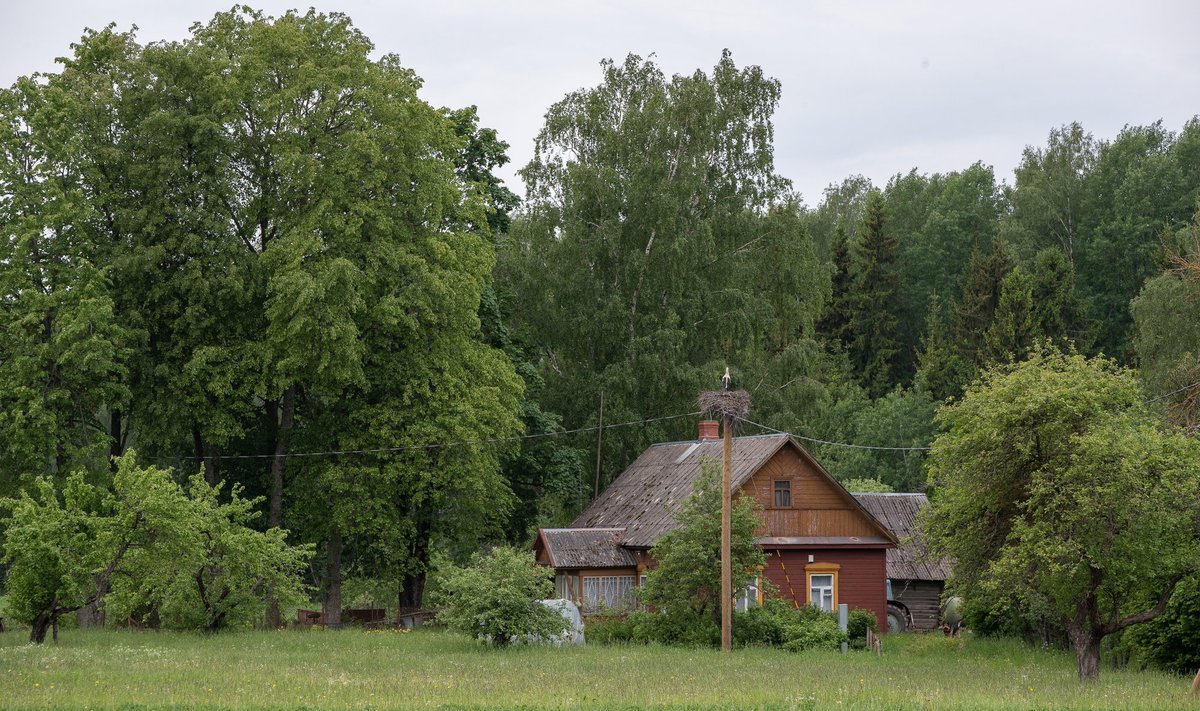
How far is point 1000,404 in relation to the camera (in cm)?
2564

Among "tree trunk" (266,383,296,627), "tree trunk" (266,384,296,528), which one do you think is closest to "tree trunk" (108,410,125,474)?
"tree trunk" (266,383,296,627)

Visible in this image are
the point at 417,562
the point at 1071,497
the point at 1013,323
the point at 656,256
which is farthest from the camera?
the point at 1013,323

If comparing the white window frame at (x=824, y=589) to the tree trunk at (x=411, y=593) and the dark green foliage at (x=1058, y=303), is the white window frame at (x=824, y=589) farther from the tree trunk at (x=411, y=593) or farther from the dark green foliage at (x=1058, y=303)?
the dark green foliage at (x=1058, y=303)

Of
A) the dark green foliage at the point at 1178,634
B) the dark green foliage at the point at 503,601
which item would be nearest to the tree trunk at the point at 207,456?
the dark green foliage at the point at 503,601

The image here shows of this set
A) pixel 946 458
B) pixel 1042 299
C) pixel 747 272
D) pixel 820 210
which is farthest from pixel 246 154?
pixel 820 210

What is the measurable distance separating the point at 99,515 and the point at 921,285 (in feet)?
198

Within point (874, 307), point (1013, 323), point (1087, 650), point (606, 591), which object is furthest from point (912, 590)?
point (874, 307)

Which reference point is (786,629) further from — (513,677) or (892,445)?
(892,445)

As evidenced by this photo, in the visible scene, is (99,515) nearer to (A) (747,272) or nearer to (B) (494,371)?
(B) (494,371)

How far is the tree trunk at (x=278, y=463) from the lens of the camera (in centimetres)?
4097

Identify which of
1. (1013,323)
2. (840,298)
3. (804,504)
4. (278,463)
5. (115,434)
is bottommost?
(804,504)

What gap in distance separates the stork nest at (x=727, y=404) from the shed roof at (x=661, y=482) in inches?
186

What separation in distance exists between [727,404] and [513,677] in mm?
10381

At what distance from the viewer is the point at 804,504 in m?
39.7
